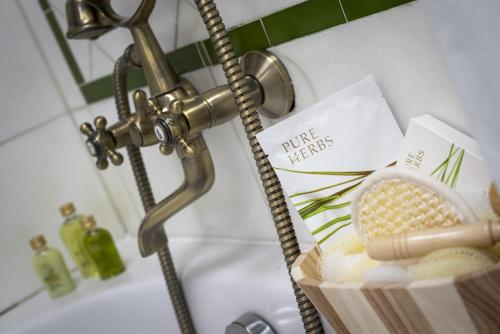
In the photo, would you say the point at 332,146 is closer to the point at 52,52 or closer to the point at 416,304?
the point at 416,304

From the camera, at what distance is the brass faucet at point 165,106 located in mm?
564

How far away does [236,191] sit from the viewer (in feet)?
2.48

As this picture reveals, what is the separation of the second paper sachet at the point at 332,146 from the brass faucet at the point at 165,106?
81mm

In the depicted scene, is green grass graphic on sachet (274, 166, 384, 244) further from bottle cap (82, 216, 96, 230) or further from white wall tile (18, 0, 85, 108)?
white wall tile (18, 0, 85, 108)

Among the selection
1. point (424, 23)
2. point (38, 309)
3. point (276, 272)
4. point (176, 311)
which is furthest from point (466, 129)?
point (38, 309)

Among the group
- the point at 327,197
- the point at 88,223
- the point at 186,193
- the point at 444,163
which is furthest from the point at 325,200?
the point at 88,223

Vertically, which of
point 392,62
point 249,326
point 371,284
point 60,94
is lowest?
point 249,326

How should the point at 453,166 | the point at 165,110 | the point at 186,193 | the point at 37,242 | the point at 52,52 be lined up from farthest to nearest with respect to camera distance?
the point at 52,52 < the point at 37,242 < the point at 186,193 < the point at 165,110 < the point at 453,166

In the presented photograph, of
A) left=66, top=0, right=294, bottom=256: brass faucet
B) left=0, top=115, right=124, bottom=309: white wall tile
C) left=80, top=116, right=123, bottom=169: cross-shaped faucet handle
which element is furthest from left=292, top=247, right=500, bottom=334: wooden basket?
left=0, top=115, right=124, bottom=309: white wall tile

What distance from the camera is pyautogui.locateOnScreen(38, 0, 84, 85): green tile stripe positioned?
0.94 m

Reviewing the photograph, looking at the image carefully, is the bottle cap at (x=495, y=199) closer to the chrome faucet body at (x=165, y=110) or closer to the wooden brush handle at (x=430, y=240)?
the wooden brush handle at (x=430, y=240)

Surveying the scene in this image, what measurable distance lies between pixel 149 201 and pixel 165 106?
17 cm

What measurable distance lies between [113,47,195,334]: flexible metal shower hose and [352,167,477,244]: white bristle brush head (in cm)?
37

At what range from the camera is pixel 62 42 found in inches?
37.5
